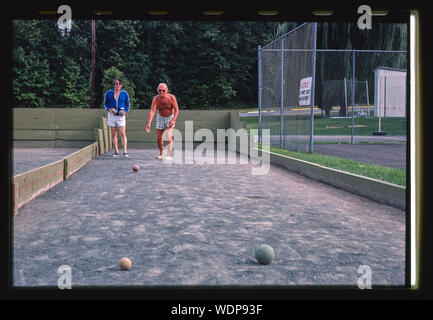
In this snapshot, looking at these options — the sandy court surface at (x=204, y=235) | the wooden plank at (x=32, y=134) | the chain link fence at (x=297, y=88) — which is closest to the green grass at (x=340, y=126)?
the chain link fence at (x=297, y=88)

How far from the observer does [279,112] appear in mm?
12852

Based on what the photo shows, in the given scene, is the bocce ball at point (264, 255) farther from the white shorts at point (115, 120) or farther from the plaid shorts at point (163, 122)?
the white shorts at point (115, 120)

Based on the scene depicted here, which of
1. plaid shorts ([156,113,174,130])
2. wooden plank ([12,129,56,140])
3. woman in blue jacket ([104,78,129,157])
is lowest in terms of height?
wooden plank ([12,129,56,140])

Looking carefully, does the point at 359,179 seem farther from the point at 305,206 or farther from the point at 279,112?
the point at 279,112

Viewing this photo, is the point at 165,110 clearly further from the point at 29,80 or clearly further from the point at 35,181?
the point at 29,80

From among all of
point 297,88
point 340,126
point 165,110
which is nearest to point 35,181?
point 165,110

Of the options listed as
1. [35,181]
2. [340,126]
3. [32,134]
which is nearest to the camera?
[35,181]

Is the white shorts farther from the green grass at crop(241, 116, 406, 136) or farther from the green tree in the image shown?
the green tree

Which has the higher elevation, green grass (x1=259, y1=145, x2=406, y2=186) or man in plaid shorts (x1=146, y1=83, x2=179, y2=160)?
man in plaid shorts (x1=146, y1=83, x2=179, y2=160)

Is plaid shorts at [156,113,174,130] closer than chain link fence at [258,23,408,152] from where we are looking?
No

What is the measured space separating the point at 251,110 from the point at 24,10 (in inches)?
1731

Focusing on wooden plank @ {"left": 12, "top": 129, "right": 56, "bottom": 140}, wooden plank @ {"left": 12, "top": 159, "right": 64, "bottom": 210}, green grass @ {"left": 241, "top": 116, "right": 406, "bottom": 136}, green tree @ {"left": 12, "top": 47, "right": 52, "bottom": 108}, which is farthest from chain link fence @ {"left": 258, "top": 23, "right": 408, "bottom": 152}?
green tree @ {"left": 12, "top": 47, "right": 52, "bottom": 108}
